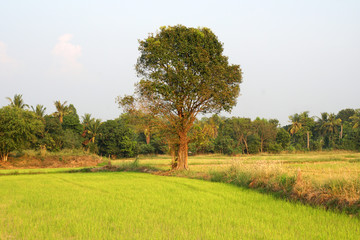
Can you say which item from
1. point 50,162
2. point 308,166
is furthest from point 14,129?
point 308,166

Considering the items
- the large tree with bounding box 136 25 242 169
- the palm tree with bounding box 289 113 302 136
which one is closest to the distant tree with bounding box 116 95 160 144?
the large tree with bounding box 136 25 242 169

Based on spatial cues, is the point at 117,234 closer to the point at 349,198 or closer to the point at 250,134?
the point at 349,198

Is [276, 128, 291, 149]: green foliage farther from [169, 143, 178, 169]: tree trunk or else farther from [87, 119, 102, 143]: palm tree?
[169, 143, 178, 169]: tree trunk

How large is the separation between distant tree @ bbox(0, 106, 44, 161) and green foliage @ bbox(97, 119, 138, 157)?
71.8 feet

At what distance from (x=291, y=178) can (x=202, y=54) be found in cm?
1191

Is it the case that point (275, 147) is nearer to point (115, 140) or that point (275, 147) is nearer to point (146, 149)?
point (146, 149)

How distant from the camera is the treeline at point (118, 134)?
36938mm

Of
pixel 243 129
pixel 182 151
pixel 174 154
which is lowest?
pixel 174 154

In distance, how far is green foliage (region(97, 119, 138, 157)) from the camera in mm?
59416

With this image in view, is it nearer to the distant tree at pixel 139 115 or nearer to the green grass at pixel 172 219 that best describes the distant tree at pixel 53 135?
the distant tree at pixel 139 115

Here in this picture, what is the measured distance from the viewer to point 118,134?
2335 inches

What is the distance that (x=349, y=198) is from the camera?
7.90m

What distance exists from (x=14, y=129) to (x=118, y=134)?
999 inches

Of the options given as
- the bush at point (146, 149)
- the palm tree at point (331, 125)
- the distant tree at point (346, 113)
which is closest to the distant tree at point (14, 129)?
the bush at point (146, 149)
